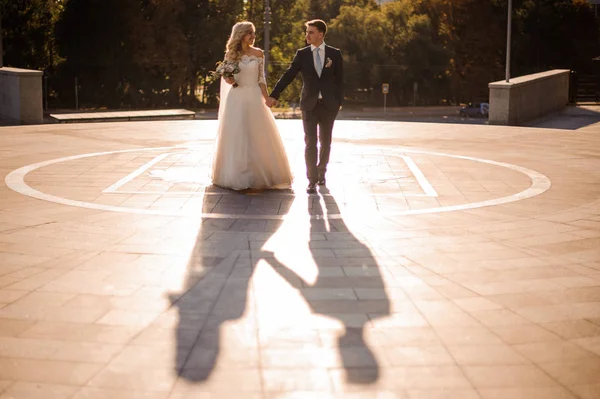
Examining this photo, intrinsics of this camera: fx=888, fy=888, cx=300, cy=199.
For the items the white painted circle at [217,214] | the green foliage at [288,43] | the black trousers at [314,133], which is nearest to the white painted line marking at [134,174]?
the white painted circle at [217,214]

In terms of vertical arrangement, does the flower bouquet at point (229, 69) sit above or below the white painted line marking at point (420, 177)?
above

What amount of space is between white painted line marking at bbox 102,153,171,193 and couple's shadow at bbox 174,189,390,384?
2.45 metres

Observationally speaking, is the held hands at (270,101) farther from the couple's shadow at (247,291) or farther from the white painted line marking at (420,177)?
the couple's shadow at (247,291)

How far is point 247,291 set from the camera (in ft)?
20.9

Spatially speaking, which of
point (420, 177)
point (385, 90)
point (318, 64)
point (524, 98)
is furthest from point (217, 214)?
point (385, 90)

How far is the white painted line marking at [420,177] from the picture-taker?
11.1 metres

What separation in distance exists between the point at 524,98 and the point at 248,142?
13.9m

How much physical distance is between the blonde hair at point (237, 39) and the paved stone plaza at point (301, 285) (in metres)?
1.72

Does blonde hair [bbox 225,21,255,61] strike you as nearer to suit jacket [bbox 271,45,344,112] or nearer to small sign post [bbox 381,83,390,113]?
suit jacket [bbox 271,45,344,112]

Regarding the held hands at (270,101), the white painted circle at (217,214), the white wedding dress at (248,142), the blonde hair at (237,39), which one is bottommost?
the white painted circle at (217,214)

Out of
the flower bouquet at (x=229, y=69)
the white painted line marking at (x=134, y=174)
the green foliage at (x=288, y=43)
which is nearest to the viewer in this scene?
the white painted line marking at (x=134, y=174)

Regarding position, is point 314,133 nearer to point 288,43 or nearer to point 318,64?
point 318,64

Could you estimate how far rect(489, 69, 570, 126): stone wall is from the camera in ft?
73.2

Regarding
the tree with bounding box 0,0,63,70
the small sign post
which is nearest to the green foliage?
the tree with bounding box 0,0,63,70
